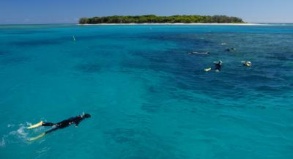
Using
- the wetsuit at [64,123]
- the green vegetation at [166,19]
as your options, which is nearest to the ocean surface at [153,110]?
the wetsuit at [64,123]

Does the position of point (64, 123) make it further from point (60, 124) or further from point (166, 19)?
point (166, 19)

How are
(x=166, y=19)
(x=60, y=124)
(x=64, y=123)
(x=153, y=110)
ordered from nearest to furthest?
1. (x=60, y=124)
2. (x=64, y=123)
3. (x=153, y=110)
4. (x=166, y=19)

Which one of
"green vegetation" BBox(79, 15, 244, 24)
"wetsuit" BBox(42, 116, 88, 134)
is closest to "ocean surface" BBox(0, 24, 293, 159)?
"wetsuit" BBox(42, 116, 88, 134)

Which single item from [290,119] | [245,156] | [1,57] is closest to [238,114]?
[290,119]

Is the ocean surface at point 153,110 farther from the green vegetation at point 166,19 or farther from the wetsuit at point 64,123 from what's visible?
the green vegetation at point 166,19

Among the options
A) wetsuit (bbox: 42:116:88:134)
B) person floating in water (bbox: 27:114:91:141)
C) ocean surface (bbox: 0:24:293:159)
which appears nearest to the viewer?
ocean surface (bbox: 0:24:293:159)

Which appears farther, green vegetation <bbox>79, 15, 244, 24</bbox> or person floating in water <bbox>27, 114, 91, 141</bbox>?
green vegetation <bbox>79, 15, 244, 24</bbox>

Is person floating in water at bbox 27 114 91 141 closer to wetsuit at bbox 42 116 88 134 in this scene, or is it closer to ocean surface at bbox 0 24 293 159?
wetsuit at bbox 42 116 88 134

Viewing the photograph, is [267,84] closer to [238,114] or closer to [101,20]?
[238,114]

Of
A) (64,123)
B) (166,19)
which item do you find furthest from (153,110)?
(166,19)

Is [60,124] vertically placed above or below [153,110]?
above

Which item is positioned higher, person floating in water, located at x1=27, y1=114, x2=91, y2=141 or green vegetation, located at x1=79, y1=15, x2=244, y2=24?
green vegetation, located at x1=79, y1=15, x2=244, y2=24
